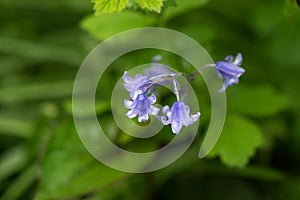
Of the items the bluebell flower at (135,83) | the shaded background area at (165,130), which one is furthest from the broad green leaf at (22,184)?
the bluebell flower at (135,83)

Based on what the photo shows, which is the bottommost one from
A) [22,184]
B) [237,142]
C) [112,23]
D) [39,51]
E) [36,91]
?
[237,142]

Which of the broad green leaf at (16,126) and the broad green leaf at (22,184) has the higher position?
the broad green leaf at (16,126)

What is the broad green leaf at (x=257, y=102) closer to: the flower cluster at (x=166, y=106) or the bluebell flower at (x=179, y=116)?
the flower cluster at (x=166, y=106)

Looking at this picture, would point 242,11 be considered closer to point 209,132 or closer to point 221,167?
point 221,167

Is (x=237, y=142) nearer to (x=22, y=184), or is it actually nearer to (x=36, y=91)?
(x=22, y=184)

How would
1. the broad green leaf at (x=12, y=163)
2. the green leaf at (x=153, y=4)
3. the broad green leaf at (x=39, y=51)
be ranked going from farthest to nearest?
the broad green leaf at (x=39, y=51) → the broad green leaf at (x=12, y=163) → the green leaf at (x=153, y=4)

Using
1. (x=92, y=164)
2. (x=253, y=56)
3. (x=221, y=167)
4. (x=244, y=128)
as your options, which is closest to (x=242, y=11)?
(x=253, y=56)

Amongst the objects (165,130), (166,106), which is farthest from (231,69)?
(165,130)
